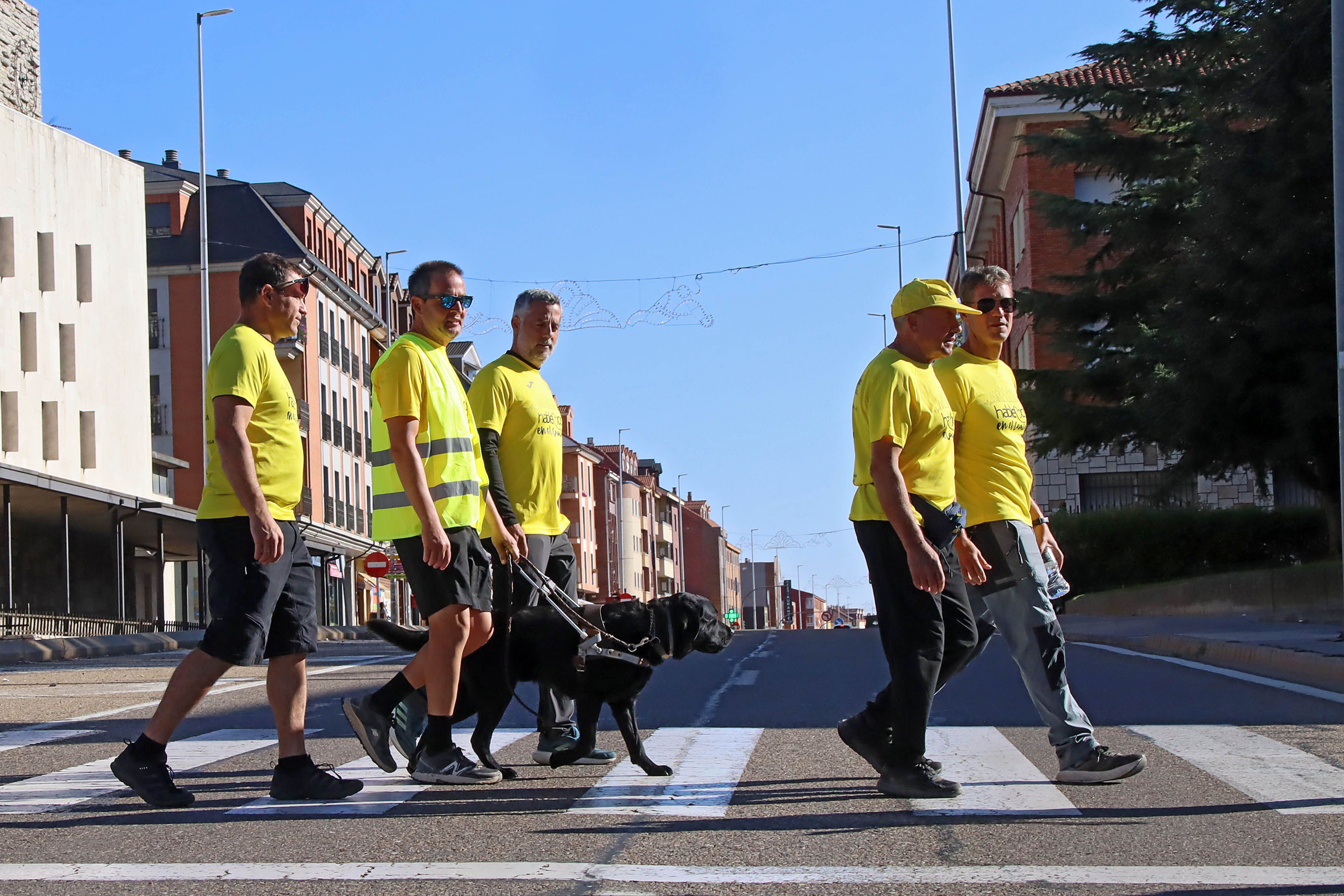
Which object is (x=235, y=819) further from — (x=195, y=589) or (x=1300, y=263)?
(x=195, y=589)

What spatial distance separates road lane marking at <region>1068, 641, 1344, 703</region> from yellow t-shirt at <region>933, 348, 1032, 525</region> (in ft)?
15.4

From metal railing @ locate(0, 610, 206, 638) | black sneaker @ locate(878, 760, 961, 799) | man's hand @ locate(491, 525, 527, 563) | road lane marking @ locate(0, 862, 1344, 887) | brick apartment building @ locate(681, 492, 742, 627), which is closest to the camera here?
road lane marking @ locate(0, 862, 1344, 887)

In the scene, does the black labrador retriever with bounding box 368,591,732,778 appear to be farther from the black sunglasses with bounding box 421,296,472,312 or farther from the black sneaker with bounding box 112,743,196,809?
the black sunglasses with bounding box 421,296,472,312

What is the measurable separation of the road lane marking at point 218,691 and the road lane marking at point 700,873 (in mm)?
3752

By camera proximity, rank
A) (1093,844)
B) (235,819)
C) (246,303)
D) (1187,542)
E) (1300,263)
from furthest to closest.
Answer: (1187,542) < (1300,263) < (246,303) < (235,819) < (1093,844)

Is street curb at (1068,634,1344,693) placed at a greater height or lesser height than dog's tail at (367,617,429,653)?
lesser

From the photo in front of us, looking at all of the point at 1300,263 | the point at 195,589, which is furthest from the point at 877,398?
the point at 195,589

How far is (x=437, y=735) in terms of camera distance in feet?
19.9

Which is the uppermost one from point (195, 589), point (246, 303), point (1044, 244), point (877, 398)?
point (1044, 244)

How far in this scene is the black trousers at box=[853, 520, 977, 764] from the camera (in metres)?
5.61

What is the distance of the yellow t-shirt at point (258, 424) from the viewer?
559cm

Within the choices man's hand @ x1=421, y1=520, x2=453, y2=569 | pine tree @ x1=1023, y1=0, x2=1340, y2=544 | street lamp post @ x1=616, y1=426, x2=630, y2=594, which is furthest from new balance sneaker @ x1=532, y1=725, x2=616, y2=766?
street lamp post @ x1=616, y1=426, x2=630, y2=594

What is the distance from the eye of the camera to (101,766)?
688cm

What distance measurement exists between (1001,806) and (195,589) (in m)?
51.8
